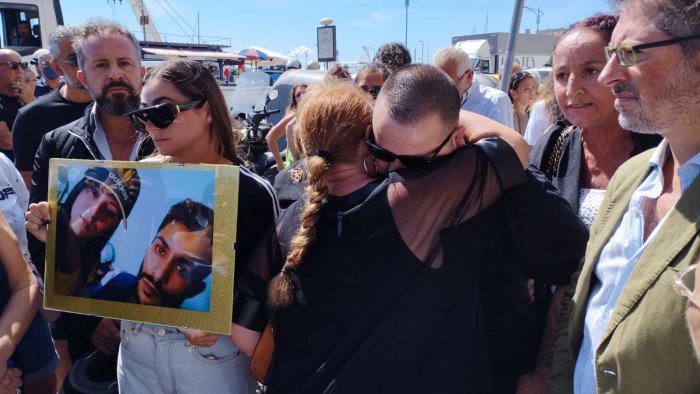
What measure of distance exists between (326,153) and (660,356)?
3.10 ft

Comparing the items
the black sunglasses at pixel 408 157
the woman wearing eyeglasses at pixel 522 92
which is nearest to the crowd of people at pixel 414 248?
the black sunglasses at pixel 408 157

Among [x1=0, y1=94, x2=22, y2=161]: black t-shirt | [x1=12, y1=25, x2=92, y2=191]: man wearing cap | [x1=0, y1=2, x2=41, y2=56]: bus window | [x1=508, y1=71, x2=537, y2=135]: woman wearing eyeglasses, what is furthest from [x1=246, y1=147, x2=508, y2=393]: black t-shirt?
[x1=0, y1=2, x2=41, y2=56]: bus window

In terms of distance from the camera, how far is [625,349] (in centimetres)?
115

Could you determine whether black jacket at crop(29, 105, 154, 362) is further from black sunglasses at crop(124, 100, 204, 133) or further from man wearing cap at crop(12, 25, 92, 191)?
man wearing cap at crop(12, 25, 92, 191)

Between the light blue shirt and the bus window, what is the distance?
11980mm

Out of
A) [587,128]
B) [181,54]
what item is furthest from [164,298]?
[181,54]

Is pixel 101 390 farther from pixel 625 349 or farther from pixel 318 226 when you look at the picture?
pixel 625 349

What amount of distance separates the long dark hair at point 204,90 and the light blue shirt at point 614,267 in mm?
1365

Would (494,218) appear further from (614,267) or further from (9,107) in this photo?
(9,107)

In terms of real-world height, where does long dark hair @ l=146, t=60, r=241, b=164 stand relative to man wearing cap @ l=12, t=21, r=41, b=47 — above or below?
below

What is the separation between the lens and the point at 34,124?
322 centimetres

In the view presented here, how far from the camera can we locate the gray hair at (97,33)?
8.14ft

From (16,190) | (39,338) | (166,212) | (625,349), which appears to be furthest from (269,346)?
(16,190)

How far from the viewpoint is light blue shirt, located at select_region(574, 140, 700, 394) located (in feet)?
4.28
